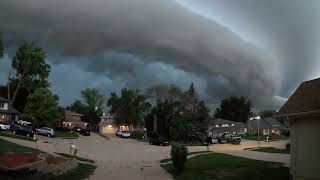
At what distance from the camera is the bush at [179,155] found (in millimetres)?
32547

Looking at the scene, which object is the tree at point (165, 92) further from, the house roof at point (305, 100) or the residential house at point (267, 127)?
the house roof at point (305, 100)

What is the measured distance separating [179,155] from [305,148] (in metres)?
11.5

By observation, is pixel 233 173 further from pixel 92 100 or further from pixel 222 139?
pixel 92 100

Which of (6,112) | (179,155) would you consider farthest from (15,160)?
(6,112)

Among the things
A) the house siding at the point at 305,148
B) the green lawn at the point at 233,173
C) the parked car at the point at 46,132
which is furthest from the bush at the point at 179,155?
the parked car at the point at 46,132

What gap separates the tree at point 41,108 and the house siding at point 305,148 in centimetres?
6900

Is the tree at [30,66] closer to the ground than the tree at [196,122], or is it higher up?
higher up

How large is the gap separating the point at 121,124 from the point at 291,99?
401 feet

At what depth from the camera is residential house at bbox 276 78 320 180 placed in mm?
22641

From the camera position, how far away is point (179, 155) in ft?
108

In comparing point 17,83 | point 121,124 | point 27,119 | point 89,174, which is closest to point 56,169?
point 89,174

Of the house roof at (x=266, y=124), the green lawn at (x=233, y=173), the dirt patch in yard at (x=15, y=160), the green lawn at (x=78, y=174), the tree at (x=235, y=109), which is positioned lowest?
the green lawn at (x=78, y=174)

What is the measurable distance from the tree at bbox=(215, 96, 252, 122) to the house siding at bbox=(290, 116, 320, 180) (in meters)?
159

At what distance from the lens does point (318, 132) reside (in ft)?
73.7
